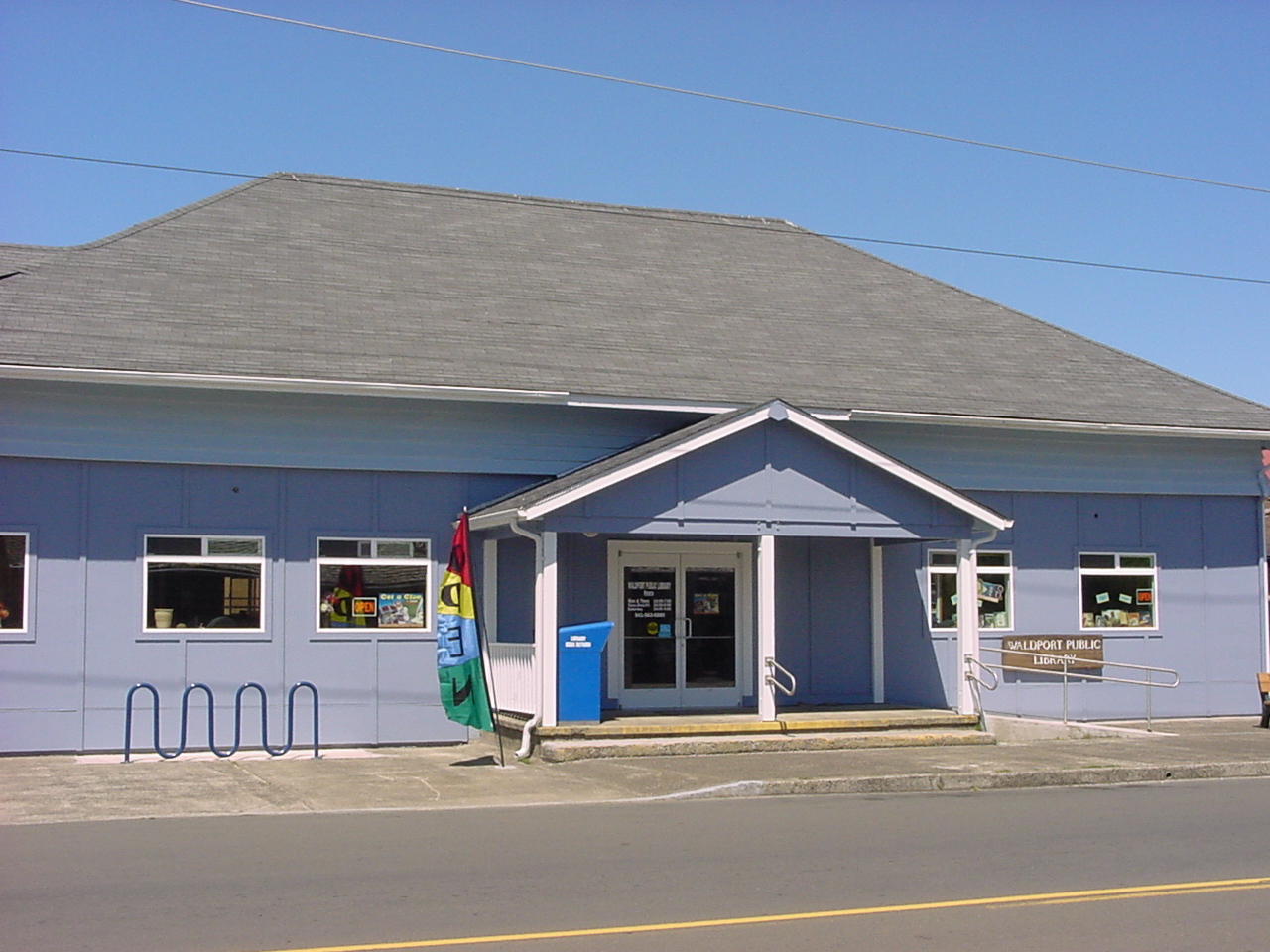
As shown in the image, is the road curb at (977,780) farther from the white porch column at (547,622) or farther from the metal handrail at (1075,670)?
the metal handrail at (1075,670)

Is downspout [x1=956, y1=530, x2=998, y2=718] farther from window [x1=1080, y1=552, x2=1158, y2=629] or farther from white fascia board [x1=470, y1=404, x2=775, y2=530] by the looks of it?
window [x1=1080, y1=552, x2=1158, y2=629]

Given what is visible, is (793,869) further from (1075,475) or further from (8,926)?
(1075,475)

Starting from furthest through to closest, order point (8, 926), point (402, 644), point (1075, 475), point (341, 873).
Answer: point (1075, 475) → point (402, 644) → point (341, 873) → point (8, 926)

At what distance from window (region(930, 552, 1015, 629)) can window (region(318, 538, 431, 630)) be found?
25.4ft

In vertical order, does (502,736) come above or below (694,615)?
below

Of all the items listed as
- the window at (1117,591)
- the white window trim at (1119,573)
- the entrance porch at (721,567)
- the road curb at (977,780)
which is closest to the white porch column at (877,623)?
the entrance porch at (721,567)

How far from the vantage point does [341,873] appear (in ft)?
29.8

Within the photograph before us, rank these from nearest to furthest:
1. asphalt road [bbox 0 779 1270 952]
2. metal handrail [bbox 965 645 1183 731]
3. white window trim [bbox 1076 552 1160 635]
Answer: asphalt road [bbox 0 779 1270 952]
metal handrail [bbox 965 645 1183 731]
white window trim [bbox 1076 552 1160 635]

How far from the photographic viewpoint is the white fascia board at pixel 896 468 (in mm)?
17219

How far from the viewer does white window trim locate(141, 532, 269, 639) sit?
662 inches

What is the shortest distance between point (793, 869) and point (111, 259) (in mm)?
13749

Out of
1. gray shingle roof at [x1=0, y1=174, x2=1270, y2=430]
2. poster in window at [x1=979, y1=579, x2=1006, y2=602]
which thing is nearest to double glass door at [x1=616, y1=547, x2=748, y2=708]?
gray shingle roof at [x1=0, y1=174, x2=1270, y2=430]

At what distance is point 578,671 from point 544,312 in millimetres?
5817

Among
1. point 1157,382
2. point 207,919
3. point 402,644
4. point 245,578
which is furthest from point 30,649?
point 1157,382
